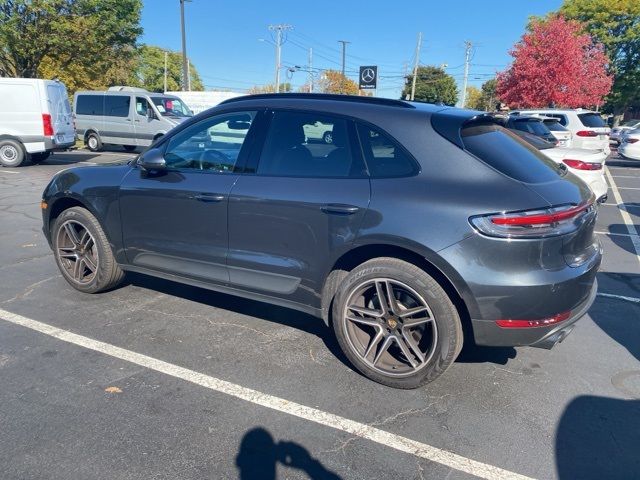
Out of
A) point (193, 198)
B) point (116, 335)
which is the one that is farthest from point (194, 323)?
point (193, 198)

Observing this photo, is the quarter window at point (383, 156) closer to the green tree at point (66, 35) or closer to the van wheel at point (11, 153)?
the van wheel at point (11, 153)

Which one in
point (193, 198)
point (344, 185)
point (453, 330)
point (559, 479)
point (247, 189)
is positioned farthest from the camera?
point (193, 198)

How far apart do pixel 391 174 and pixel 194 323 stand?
2038 mm

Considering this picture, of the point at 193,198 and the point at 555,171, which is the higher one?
the point at 555,171

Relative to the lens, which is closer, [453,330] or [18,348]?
[453,330]

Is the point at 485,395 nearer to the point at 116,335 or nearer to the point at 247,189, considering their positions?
the point at 247,189

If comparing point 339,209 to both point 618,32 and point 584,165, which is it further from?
point 618,32

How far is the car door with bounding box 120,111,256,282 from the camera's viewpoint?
3.59 m

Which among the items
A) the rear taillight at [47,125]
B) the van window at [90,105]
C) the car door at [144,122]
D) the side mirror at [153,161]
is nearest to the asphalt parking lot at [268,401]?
the side mirror at [153,161]

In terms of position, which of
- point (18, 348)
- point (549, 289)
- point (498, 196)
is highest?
point (498, 196)

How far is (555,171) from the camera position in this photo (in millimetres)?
3303

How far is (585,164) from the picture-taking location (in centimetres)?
742

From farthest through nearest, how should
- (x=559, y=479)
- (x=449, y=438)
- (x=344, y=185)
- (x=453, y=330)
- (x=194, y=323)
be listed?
(x=194, y=323) < (x=344, y=185) < (x=453, y=330) < (x=449, y=438) < (x=559, y=479)

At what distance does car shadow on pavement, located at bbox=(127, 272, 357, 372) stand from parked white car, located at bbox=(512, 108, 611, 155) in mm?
11171
